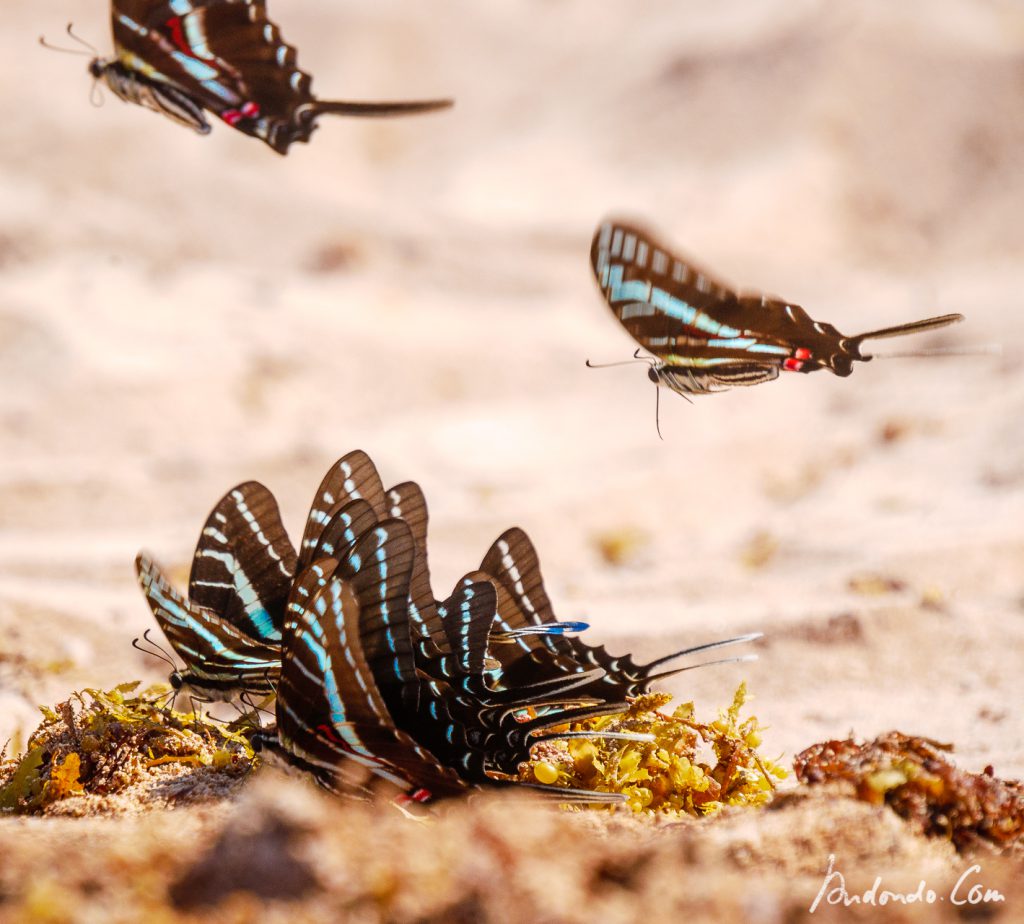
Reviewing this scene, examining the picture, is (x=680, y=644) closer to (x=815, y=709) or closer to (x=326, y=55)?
(x=815, y=709)

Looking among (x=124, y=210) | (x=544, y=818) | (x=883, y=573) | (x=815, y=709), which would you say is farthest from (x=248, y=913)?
(x=124, y=210)

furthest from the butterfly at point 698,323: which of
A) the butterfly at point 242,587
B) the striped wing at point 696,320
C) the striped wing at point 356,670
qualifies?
the butterfly at point 242,587

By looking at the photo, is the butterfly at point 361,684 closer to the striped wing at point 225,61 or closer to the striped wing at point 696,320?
the striped wing at point 696,320

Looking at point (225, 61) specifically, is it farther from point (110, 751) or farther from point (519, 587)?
point (110, 751)

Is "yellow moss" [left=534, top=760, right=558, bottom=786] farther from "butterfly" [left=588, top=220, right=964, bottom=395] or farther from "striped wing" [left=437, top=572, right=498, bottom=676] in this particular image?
"butterfly" [left=588, top=220, right=964, bottom=395]

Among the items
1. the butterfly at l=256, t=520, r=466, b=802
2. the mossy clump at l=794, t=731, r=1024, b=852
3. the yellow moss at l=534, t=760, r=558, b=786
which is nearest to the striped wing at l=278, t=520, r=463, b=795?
the butterfly at l=256, t=520, r=466, b=802

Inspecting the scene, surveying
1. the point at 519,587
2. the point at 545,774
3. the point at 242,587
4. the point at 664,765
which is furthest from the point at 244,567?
the point at 664,765

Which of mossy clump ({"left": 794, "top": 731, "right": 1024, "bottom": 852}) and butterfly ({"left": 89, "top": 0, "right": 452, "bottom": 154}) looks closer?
mossy clump ({"left": 794, "top": 731, "right": 1024, "bottom": 852})
